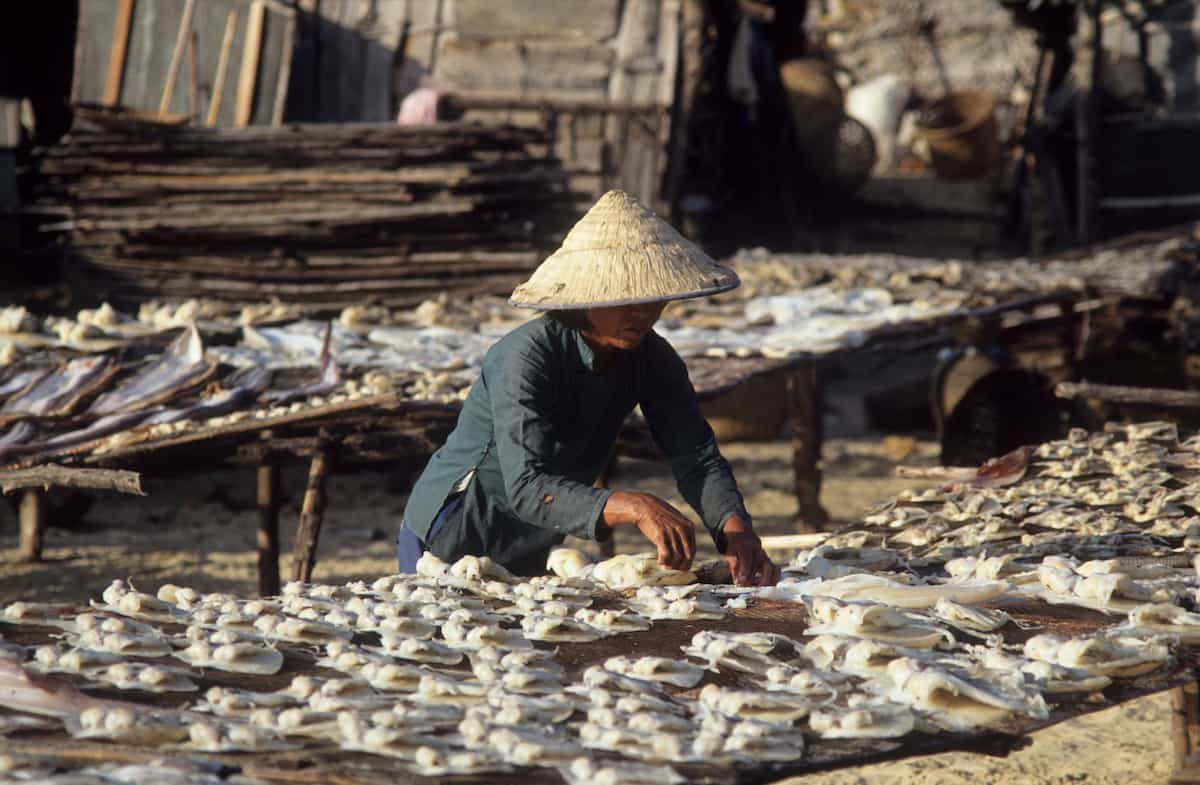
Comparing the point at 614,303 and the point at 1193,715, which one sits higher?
the point at 614,303

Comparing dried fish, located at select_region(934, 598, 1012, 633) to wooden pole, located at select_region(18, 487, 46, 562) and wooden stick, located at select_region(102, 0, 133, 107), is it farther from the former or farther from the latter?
wooden stick, located at select_region(102, 0, 133, 107)

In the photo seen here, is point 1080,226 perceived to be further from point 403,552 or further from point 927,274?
point 403,552

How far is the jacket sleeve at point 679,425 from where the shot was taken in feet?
12.3

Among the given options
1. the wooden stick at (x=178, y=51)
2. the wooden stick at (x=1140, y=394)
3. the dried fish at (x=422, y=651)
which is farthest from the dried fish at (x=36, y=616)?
the wooden stick at (x=178, y=51)

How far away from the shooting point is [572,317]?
3619 mm

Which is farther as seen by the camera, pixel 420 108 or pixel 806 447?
pixel 420 108

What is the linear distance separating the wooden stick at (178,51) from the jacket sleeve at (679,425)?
756 cm

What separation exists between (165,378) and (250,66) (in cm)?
520

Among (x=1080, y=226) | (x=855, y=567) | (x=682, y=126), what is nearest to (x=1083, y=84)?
(x=1080, y=226)

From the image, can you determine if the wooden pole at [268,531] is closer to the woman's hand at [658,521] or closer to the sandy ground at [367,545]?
the sandy ground at [367,545]

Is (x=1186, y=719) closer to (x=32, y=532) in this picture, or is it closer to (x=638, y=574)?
(x=638, y=574)

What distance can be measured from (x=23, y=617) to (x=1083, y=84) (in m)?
11.9

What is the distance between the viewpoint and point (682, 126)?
10.6m

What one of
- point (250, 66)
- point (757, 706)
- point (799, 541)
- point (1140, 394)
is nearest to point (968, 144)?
point (250, 66)
